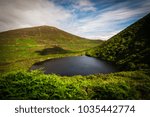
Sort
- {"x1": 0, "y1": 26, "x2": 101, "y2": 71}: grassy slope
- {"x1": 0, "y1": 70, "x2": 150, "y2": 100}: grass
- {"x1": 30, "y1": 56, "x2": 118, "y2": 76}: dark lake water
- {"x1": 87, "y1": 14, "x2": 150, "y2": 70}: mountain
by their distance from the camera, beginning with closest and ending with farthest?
{"x1": 0, "y1": 70, "x2": 150, "y2": 100}: grass, {"x1": 30, "y1": 56, "x2": 118, "y2": 76}: dark lake water, {"x1": 87, "y1": 14, "x2": 150, "y2": 70}: mountain, {"x1": 0, "y1": 26, "x2": 101, "y2": 71}: grassy slope

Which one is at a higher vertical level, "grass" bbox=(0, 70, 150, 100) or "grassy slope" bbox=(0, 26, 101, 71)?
"grassy slope" bbox=(0, 26, 101, 71)

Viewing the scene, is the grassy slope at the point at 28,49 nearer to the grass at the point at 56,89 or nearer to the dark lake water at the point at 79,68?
the dark lake water at the point at 79,68

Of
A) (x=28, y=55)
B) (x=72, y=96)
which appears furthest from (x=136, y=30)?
(x=72, y=96)

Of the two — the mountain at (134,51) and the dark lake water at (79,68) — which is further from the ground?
the mountain at (134,51)

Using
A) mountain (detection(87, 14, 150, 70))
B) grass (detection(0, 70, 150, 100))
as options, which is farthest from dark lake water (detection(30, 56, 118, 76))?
grass (detection(0, 70, 150, 100))

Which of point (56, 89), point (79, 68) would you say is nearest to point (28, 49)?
point (79, 68)

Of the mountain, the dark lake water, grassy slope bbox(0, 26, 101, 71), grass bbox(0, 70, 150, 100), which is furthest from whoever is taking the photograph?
grassy slope bbox(0, 26, 101, 71)

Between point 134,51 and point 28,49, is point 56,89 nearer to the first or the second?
point 134,51

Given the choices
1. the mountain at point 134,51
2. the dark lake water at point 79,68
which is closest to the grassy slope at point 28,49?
the dark lake water at point 79,68

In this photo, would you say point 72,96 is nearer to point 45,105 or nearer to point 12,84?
point 45,105

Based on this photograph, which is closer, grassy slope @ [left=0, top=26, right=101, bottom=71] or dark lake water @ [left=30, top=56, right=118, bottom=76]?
dark lake water @ [left=30, top=56, right=118, bottom=76]

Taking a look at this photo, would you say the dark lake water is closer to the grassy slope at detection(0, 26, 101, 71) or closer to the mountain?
the mountain

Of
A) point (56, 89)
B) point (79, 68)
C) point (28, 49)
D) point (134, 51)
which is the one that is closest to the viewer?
point (56, 89)
